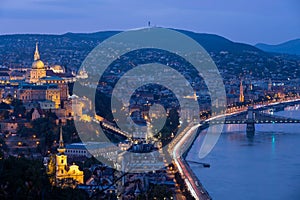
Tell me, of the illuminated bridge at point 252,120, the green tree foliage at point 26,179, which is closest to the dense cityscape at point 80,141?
the green tree foliage at point 26,179

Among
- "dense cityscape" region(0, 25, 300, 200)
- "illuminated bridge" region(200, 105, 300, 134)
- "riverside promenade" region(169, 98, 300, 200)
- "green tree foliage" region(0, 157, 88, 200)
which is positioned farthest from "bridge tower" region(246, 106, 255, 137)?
"green tree foliage" region(0, 157, 88, 200)

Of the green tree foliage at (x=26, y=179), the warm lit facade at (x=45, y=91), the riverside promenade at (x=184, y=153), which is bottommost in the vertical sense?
the riverside promenade at (x=184, y=153)

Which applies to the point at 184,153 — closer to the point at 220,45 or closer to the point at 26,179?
the point at 26,179

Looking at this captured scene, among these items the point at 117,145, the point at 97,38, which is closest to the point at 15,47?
the point at 97,38

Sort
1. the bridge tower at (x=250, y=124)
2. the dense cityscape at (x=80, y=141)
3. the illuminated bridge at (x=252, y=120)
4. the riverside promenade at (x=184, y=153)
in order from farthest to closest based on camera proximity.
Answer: the illuminated bridge at (x=252, y=120) → the bridge tower at (x=250, y=124) → the riverside promenade at (x=184, y=153) → the dense cityscape at (x=80, y=141)

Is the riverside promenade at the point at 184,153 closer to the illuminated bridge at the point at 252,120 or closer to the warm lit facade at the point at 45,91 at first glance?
the illuminated bridge at the point at 252,120

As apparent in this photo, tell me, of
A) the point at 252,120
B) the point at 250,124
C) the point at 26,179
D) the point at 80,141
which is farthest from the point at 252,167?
the point at 252,120

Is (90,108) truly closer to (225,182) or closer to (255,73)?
(225,182)

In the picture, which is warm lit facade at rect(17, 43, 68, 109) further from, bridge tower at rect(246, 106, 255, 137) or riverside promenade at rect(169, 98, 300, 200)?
bridge tower at rect(246, 106, 255, 137)

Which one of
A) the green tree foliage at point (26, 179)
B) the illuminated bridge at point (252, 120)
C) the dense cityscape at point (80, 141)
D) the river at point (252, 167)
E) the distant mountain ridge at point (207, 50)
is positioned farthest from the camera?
the distant mountain ridge at point (207, 50)
